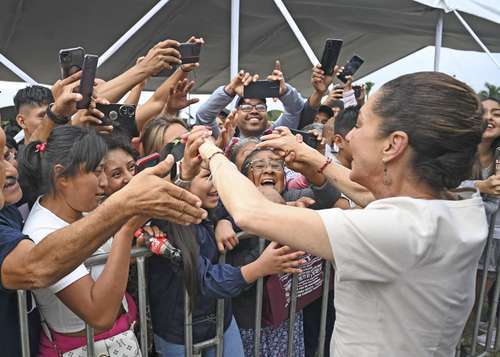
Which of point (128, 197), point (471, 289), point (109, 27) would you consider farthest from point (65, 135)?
point (109, 27)

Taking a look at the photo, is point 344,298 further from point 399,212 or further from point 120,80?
point 120,80

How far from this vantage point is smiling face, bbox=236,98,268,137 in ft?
12.4

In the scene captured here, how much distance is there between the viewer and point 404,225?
3.90ft

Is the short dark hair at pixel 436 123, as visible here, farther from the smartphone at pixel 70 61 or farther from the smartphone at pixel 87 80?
the smartphone at pixel 70 61

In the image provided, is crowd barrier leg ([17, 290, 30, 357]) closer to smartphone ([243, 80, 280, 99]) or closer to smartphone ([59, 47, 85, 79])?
smartphone ([59, 47, 85, 79])

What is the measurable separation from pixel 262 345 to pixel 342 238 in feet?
4.54

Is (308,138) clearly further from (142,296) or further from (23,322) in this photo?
(23,322)

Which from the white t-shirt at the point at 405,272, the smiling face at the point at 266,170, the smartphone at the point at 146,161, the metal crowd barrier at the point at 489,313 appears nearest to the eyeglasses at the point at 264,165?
the smiling face at the point at 266,170

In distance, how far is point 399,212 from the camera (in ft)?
3.96

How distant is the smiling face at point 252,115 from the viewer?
148 inches

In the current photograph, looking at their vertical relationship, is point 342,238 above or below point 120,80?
below

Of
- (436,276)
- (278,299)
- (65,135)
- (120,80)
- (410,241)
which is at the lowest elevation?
(278,299)

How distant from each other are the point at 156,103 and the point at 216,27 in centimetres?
544

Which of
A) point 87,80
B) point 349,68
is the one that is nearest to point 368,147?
point 87,80
